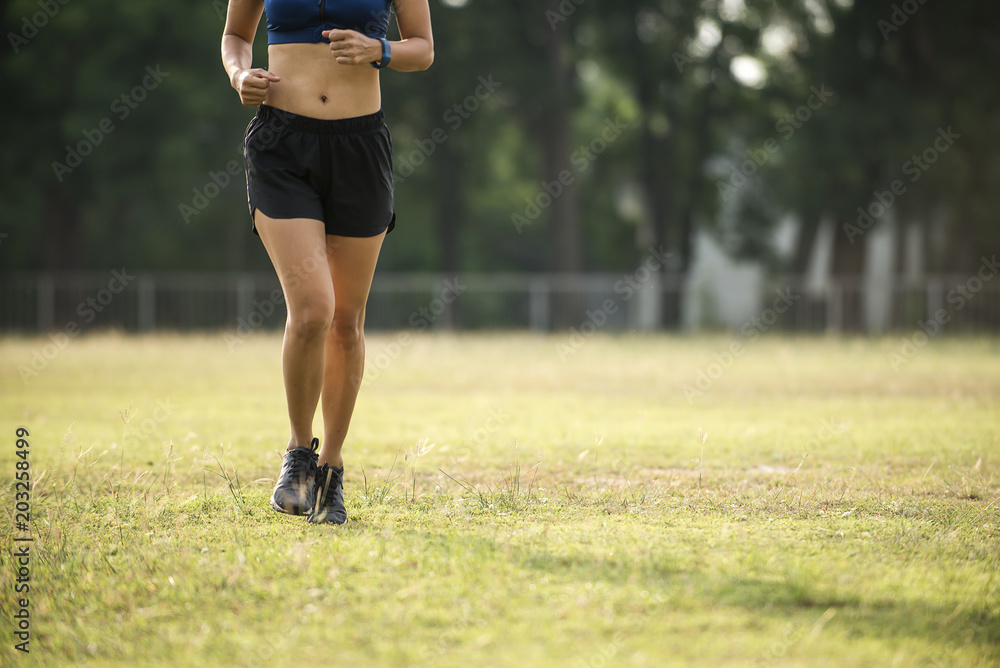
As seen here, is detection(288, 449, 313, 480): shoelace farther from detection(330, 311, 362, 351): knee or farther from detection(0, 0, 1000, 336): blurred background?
detection(0, 0, 1000, 336): blurred background

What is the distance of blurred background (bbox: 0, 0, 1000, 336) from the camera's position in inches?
1027

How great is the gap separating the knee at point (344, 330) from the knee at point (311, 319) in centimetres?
28

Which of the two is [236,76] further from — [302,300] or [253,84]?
[302,300]

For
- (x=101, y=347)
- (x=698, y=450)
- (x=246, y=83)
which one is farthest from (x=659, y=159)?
(x=246, y=83)

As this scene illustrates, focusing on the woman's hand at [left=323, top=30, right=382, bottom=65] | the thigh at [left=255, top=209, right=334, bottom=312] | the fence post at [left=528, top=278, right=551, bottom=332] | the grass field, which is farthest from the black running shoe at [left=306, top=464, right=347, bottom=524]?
the fence post at [left=528, top=278, right=551, bottom=332]

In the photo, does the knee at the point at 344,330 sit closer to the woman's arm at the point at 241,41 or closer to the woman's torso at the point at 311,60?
the woman's torso at the point at 311,60

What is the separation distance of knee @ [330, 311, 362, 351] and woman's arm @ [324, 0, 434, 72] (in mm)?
1005

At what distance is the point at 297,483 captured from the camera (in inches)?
156

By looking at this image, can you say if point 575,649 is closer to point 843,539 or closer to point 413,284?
point 843,539

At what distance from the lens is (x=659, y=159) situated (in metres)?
33.6

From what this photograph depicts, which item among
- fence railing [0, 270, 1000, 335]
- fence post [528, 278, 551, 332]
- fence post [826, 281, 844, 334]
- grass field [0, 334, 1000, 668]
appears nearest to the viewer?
grass field [0, 334, 1000, 668]

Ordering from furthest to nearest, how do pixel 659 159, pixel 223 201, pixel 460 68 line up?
pixel 223 201
pixel 659 159
pixel 460 68

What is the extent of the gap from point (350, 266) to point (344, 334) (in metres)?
0.28

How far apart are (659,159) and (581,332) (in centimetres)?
931
